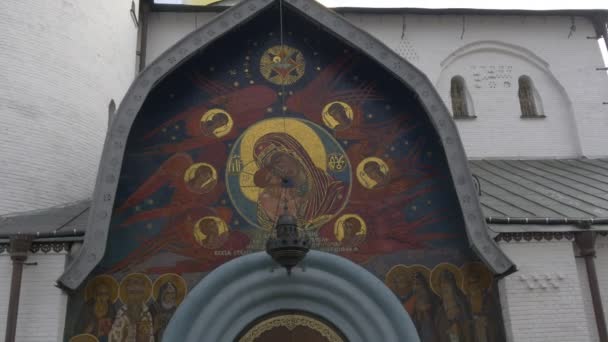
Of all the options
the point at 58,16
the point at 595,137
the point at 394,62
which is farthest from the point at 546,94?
the point at 58,16

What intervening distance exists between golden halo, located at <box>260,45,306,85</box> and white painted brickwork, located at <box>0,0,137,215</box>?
328cm

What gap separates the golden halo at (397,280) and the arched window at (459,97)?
5616mm

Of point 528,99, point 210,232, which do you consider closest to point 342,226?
point 210,232

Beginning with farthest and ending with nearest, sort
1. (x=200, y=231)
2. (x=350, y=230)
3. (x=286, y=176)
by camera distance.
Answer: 1. (x=286, y=176)
2. (x=350, y=230)
3. (x=200, y=231)

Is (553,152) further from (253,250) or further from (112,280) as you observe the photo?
(112,280)

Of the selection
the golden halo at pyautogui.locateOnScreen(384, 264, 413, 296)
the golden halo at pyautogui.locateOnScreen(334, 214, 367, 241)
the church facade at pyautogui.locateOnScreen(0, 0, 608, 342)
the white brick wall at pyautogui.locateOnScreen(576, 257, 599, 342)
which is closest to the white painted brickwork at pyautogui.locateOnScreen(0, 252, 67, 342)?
the church facade at pyautogui.locateOnScreen(0, 0, 608, 342)

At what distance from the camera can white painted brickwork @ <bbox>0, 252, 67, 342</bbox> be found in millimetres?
7148

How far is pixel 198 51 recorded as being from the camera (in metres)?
A: 8.13

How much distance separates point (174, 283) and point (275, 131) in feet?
7.86

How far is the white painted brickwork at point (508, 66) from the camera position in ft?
40.8

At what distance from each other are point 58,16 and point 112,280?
4.72 meters

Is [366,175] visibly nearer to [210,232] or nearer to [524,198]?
[210,232]

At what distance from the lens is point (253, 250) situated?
7.80 meters

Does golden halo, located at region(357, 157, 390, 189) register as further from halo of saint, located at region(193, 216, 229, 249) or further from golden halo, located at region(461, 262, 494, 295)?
halo of saint, located at region(193, 216, 229, 249)
